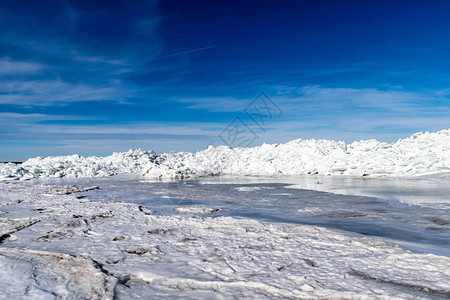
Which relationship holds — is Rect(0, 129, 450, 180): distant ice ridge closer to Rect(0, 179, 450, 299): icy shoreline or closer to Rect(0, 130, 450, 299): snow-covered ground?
Rect(0, 130, 450, 299): snow-covered ground

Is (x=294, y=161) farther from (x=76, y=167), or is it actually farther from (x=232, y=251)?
(x=232, y=251)

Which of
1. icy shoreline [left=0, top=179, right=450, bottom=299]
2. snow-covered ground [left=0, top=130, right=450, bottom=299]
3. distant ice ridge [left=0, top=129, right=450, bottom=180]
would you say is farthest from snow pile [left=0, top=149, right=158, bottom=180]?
icy shoreline [left=0, top=179, right=450, bottom=299]

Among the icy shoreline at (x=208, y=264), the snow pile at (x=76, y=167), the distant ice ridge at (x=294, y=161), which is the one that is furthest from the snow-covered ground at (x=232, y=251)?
the snow pile at (x=76, y=167)

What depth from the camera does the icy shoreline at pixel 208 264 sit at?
8.87 ft

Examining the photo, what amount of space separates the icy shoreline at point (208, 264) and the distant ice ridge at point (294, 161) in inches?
593

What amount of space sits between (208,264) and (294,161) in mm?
21222

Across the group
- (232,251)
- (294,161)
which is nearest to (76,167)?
(294,161)

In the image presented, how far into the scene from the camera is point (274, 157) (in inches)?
1051

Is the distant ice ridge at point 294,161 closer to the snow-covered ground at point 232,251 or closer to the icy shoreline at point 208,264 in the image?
the snow-covered ground at point 232,251

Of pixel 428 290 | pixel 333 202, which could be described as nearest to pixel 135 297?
pixel 428 290

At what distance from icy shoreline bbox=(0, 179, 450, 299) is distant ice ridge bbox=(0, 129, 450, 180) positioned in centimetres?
1507

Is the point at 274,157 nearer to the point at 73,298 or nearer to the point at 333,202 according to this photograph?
the point at 333,202

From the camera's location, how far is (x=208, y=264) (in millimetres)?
3385

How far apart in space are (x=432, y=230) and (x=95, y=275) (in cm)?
482
